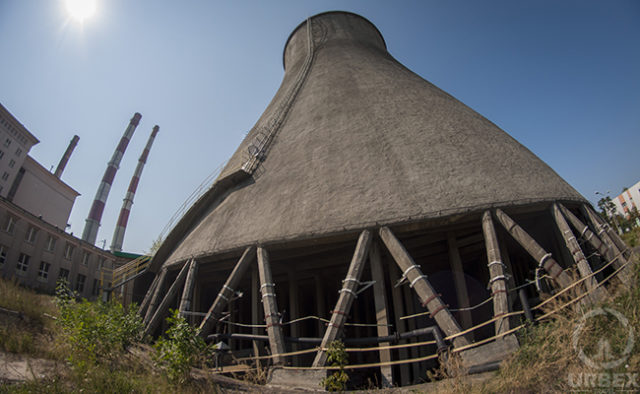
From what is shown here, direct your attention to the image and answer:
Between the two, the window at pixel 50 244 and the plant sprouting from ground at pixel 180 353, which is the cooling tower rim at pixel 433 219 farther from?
the window at pixel 50 244

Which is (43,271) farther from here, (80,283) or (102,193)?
(102,193)

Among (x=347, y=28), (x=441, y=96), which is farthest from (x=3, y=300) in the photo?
(x=347, y=28)

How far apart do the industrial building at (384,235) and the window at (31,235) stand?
647 inches

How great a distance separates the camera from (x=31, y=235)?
25109 millimetres

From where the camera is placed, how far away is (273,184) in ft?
36.9

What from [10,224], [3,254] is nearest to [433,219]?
[3,254]

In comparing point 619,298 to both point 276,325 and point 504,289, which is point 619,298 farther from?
point 276,325

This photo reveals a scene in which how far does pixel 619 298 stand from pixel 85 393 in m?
8.45

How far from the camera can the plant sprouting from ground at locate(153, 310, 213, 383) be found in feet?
Answer: 19.8

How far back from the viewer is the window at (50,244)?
2634 cm

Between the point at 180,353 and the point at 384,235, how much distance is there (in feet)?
15.7

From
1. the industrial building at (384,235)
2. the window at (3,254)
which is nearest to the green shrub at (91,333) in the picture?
the industrial building at (384,235)

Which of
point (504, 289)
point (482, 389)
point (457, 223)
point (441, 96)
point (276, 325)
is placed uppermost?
point (441, 96)

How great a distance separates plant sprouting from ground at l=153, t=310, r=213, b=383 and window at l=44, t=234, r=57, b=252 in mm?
25900
